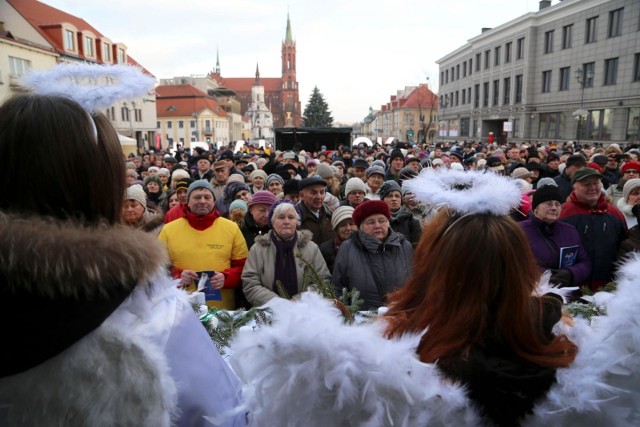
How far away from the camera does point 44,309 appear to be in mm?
1088

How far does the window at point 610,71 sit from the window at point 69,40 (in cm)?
4150

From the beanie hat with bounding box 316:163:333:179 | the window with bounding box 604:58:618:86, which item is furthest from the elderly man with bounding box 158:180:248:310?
the window with bounding box 604:58:618:86

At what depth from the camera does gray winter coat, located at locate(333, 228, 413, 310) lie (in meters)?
4.11

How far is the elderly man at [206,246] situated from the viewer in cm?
450

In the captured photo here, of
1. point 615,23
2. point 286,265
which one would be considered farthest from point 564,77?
point 286,265

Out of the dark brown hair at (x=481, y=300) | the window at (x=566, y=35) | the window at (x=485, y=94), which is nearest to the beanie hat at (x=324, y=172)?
the dark brown hair at (x=481, y=300)

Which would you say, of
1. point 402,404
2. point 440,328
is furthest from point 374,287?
point 402,404

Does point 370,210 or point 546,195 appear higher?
point 546,195

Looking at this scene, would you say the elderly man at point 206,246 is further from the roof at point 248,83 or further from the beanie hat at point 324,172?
the roof at point 248,83

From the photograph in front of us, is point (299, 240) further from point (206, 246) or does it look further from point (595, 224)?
point (595, 224)

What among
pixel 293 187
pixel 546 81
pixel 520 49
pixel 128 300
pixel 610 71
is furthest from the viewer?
pixel 520 49

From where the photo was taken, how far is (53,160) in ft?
3.94

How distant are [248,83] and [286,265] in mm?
162310

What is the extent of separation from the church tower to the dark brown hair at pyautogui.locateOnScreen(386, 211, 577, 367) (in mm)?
150123
